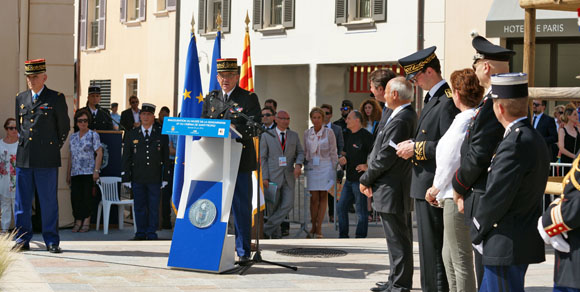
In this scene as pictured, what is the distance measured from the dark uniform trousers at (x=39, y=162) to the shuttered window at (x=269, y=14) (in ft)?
59.1

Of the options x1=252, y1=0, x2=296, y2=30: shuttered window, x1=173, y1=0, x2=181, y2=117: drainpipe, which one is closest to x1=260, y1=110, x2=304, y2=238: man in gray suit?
x1=252, y1=0, x2=296, y2=30: shuttered window

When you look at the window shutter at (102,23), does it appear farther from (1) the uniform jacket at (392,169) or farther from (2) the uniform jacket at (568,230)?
(2) the uniform jacket at (568,230)

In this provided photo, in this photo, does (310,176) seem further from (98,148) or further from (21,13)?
(21,13)

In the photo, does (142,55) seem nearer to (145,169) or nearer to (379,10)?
(379,10)

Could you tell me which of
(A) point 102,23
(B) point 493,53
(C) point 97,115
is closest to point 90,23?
(A) point 102,23

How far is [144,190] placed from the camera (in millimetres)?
13406

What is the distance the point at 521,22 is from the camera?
19500mm

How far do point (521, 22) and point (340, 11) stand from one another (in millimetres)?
7259

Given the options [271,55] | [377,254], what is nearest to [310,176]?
[377,254]

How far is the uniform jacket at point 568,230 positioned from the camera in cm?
456

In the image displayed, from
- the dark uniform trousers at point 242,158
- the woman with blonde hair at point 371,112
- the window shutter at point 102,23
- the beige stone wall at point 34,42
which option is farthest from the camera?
the window shutter at point 102,23

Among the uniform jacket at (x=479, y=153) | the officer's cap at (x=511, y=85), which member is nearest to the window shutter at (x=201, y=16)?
the uniform jacket at (x=479, y=153)

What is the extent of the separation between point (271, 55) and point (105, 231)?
14888 mm

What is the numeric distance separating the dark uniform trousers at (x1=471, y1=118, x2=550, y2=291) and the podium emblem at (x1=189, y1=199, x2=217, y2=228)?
3.88m
